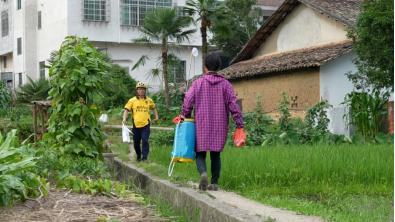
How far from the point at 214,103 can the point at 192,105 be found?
30 centimetres

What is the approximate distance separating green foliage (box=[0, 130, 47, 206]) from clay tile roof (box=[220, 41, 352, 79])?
56.8 ft

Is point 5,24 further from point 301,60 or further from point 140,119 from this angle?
point 140,119

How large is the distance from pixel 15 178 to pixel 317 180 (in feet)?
13.4

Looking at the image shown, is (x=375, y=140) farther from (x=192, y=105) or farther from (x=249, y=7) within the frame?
(x=249, y=7)

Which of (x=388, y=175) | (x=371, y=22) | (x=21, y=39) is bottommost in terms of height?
(x=388, y=175)

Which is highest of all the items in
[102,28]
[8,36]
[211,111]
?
[8,36]

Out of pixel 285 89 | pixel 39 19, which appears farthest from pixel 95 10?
pixel 285 89

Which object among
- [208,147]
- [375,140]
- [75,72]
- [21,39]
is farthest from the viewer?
[21,39]

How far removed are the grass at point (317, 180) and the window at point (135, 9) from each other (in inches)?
1166

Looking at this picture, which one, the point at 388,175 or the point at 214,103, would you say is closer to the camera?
the point at 214,103

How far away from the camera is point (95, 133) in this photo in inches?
429

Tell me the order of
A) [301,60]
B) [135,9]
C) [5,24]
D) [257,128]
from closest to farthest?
[257,128] < [301,60] < [135,9] < [5,24]

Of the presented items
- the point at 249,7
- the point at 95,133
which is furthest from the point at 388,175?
the point at 249,7

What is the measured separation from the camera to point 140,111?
1241 centimetres
